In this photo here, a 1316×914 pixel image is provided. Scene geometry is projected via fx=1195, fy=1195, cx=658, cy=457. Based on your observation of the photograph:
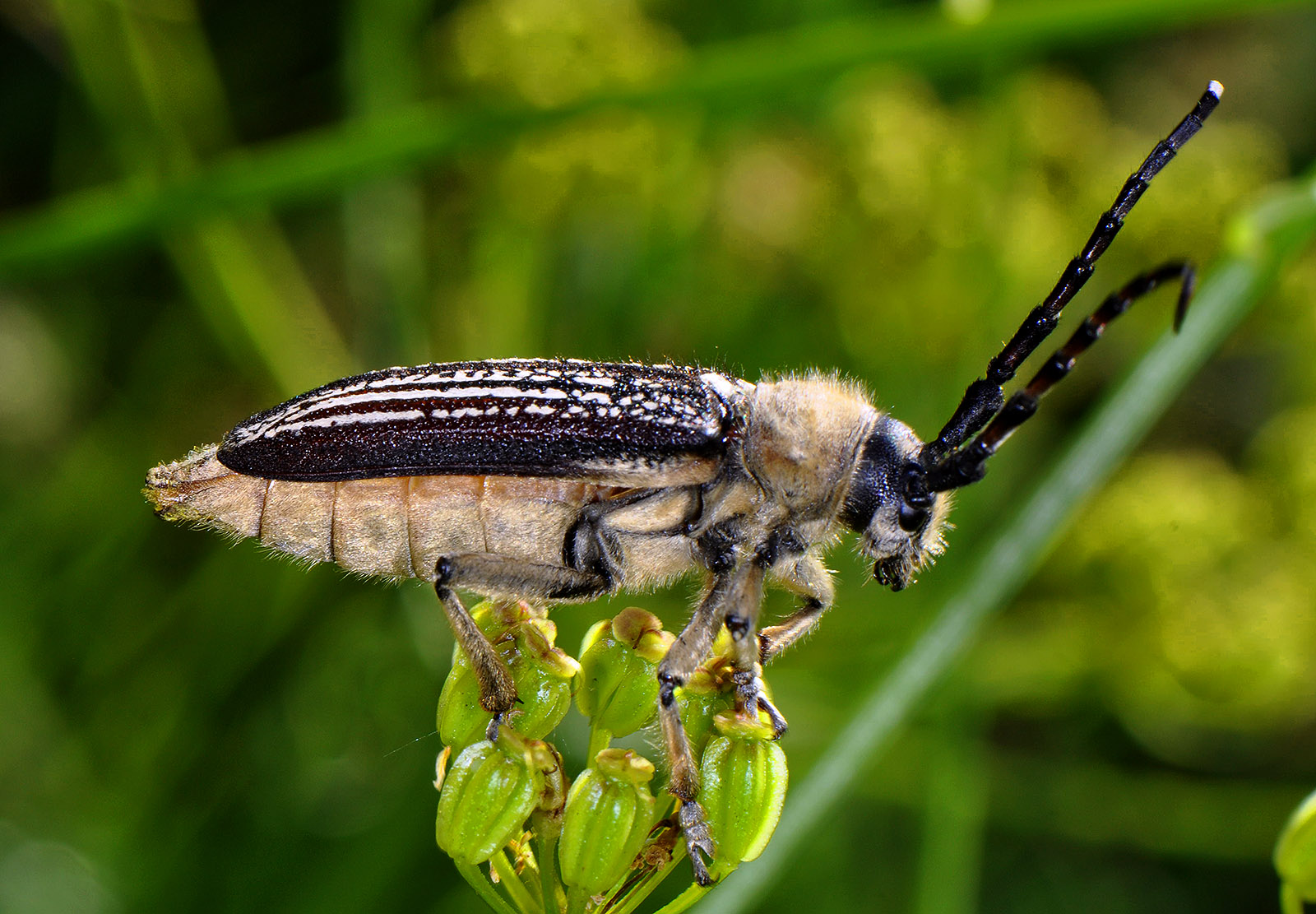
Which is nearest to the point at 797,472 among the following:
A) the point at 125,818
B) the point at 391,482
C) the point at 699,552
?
the point at 699,552

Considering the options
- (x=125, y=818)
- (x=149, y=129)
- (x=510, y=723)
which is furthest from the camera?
(x=149, y=129)

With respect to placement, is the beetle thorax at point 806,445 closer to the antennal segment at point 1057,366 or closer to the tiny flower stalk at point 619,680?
the antennal segment at point 1057,366

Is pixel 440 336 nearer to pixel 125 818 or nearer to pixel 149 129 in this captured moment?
pixel 149 129

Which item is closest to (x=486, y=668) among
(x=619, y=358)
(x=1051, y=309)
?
(x=1051, y=309)

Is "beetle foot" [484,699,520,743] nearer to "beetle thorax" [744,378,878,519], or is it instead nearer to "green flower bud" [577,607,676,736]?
"green flower bud" [577,607,676,736]

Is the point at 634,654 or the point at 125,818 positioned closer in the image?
the point at 634,654

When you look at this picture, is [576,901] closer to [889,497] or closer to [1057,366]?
[889,497]
